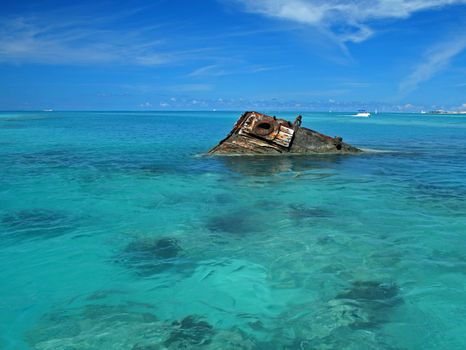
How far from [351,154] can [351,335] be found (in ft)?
55.7

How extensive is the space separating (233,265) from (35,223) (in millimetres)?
4786

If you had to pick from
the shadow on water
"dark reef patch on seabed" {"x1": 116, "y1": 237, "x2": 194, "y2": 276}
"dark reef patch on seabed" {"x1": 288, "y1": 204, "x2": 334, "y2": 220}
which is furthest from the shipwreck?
"dark reef patch on seabed" {"x1": 116, "y1": 237, "x2": 194, "y2": 276}

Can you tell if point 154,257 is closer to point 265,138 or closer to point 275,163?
point 275,163

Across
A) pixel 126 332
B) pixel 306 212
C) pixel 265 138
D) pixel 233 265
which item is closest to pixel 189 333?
pixel 126 332

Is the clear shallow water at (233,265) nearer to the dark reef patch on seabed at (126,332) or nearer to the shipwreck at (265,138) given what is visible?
the dark reef patch on seabed at (126,332)

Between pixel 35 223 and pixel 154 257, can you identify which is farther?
pixel 35 223

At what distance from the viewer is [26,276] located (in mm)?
6234

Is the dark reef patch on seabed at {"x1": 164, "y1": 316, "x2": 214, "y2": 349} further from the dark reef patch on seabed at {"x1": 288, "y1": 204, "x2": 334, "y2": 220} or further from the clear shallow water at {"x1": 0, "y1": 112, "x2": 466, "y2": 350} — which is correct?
the dark reef patch on seabed at {"x1": 288, "y1": 204, "x2": 334, "y2": 220}

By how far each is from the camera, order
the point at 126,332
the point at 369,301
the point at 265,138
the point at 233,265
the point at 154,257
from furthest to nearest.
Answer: the point at 265,138, the point at 154,257, the point at 233,265, the point at 369,301, the point at 126,332

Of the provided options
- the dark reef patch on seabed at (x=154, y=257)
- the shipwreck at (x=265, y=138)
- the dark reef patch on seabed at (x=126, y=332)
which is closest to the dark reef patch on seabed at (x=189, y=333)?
the dark reef patch on seabed at (x=126, y=332)

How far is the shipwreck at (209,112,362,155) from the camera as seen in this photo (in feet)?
62.0

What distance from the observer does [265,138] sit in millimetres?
19281

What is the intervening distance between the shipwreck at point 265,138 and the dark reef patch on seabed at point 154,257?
11.9 metres

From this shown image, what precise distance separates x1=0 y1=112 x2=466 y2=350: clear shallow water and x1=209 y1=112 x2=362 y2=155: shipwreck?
20.6 ft
